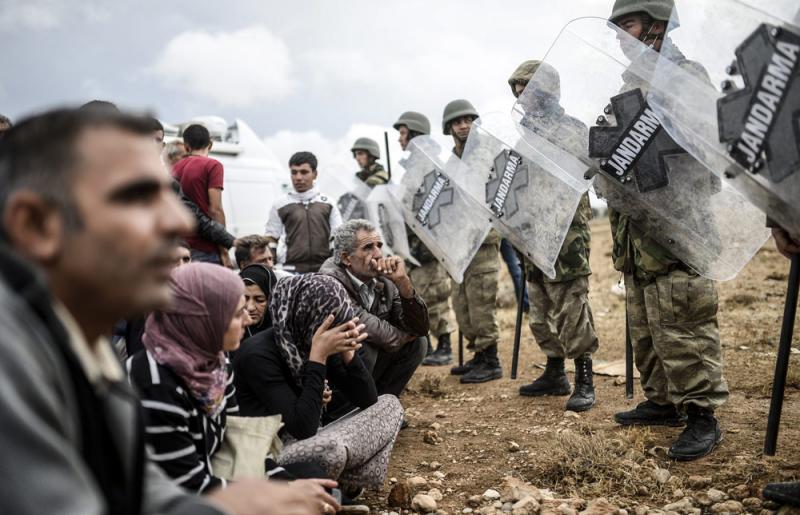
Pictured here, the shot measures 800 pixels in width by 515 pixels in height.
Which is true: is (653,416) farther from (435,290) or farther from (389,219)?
(389,219)

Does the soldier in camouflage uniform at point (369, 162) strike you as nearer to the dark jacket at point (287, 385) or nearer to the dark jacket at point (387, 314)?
the dark jacket at point (387, 314)

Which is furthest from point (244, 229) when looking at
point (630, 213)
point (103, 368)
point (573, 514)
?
point (103, 368)

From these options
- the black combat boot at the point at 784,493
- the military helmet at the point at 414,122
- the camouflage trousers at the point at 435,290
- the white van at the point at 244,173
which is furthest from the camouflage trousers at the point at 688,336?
the white van at the point at 244,173

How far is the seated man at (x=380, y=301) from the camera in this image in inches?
145

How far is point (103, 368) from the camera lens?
1.13 meters

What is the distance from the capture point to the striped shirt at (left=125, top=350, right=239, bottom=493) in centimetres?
191

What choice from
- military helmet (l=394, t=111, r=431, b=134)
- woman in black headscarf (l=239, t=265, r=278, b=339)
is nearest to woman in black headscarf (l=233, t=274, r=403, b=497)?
woman in black headscarf (l=239, t=265, r=278, b=339)

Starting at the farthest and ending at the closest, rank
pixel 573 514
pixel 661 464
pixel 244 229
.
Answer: pixel 244 229
pixel 661 464
pixel 573 514

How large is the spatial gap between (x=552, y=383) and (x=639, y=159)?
2.15 metres

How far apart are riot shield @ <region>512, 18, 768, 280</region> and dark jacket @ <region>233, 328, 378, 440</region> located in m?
1.64

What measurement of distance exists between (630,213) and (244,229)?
269 inches

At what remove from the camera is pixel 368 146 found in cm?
784

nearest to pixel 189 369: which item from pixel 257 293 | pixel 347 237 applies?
pixel 257 293

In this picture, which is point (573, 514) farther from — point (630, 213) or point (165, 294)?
point (165, 294)
